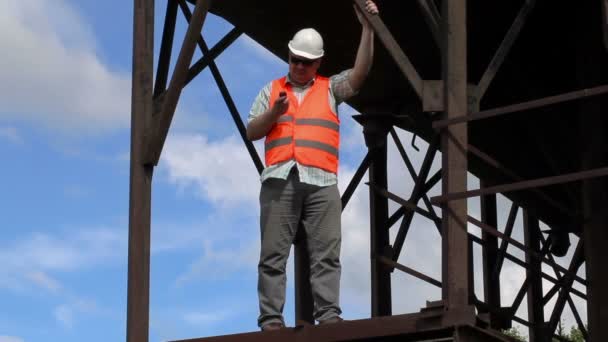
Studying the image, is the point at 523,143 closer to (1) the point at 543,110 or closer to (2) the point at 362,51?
(1) the point at 543,110

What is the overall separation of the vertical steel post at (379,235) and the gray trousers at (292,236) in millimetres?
4789

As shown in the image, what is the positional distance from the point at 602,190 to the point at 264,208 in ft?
16.0

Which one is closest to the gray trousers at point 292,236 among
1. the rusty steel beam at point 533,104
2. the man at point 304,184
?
the man at point 304,184

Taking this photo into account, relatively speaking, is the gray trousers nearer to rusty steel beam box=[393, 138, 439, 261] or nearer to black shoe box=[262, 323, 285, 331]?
black shoe box=[262, 323, 285, 331]

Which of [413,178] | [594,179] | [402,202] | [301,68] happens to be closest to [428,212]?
[413,178]

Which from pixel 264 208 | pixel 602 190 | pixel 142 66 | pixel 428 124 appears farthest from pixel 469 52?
pixel 264 208

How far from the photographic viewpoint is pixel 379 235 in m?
14.3

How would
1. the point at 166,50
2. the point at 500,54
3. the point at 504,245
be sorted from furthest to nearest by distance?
the point at 504,245 → the point at 166,50 → the point at 500,54

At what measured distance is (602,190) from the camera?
43.2ft

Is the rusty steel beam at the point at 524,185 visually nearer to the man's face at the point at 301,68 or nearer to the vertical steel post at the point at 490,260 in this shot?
the man's face at the point at 301,68

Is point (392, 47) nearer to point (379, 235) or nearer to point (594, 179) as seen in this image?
point (594, 179)

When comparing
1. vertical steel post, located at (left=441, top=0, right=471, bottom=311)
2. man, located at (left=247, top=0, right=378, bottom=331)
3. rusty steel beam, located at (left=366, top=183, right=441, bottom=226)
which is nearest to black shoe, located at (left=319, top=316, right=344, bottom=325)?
man, located at (left=247, top=0, right=378, bottom=331)

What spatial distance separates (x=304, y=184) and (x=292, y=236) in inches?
15.1

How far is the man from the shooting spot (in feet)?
30.3
